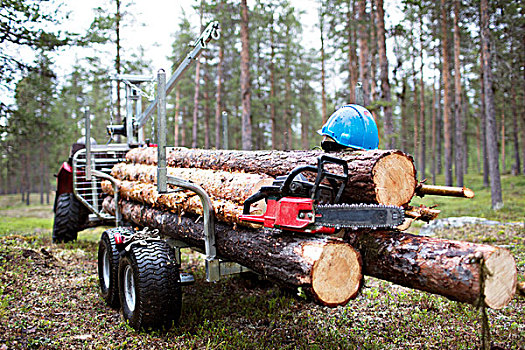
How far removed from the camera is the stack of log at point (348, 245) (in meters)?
2.55

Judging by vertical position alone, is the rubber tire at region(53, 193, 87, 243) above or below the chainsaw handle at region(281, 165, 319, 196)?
below

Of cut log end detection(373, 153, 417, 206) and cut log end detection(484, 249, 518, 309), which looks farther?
cut log end detection(373, 153, 417, 206)

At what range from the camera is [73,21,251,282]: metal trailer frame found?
13.4 feet

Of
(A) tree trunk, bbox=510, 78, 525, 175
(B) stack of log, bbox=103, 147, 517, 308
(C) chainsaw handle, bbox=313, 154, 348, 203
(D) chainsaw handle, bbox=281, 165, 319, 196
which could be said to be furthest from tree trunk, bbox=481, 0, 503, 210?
(D) chainsaw handle, bbox=281, 165, 319, 196

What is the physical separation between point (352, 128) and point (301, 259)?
5.28ft

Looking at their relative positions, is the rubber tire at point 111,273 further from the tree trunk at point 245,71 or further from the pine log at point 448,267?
the tree trunk at point 245,71

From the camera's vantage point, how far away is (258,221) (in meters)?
3.57

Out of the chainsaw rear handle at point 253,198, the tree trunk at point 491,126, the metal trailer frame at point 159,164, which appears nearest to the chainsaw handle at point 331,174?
the chainsaw rear handle at point 253,198

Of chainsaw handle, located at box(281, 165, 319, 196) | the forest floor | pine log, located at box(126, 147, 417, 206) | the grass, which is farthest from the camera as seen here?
the grass

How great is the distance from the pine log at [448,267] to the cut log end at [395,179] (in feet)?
1.29

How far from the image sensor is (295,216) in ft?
10.4

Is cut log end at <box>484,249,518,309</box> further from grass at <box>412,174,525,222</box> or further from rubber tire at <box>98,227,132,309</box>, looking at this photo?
grass at <box>412,174,525,222</box>

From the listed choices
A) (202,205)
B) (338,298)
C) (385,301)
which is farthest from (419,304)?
(202,205)

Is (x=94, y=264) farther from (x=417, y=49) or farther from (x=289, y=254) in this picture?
(x=417, y=49)
